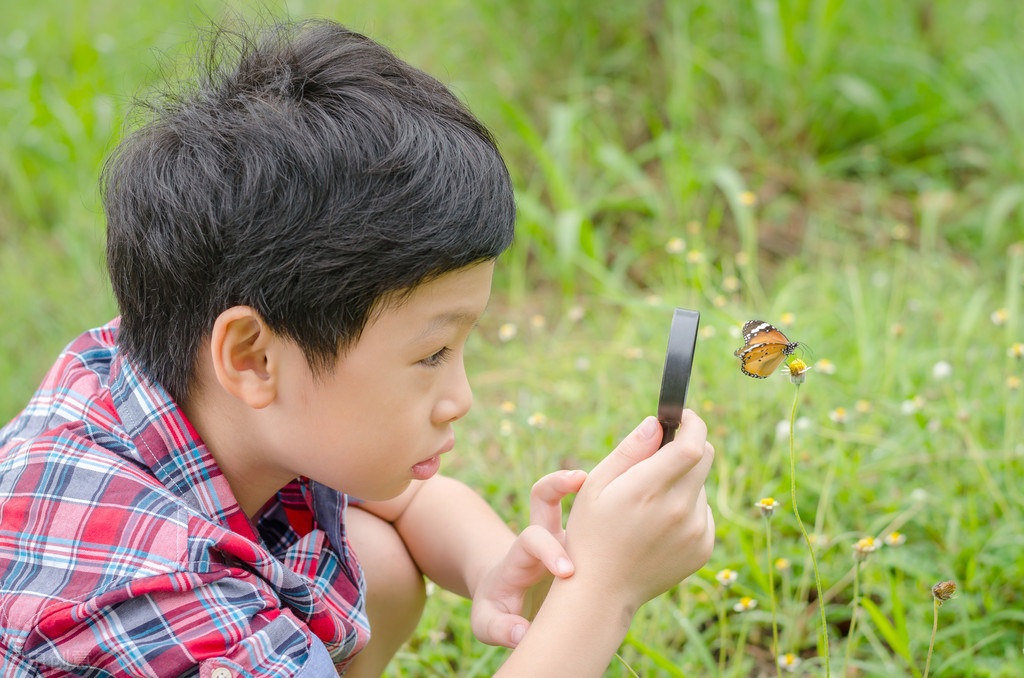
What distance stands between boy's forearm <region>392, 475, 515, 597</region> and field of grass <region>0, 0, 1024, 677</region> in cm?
16

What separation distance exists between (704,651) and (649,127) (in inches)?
91.2

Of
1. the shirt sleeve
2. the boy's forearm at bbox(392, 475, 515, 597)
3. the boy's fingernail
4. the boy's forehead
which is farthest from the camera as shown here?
the boy's forearm at bbox(392, 475, 515, 597)

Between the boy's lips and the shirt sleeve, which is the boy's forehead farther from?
the shirt sleeve

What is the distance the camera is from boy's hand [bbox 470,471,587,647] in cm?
116

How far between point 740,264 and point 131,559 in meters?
1.69

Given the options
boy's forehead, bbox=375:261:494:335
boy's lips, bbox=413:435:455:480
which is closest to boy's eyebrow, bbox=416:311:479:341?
boy's forehead, bbox=375:261:494:335

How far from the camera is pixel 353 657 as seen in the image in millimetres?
1464

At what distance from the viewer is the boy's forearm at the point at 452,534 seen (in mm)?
1483

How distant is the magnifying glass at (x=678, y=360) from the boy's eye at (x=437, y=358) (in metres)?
0.28

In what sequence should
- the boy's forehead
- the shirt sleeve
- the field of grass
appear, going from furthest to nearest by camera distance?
the field of grass
the boy's forehead
the shirt sleeve

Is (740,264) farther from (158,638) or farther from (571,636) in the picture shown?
(158,638)

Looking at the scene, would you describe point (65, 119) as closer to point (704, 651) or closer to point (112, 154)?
point (112, 154)

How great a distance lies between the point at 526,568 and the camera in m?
1.29

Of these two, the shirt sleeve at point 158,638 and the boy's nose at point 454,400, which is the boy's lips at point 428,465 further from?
the shirt sleeve at point 158,638
